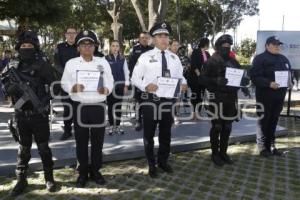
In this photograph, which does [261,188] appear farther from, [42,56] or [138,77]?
[42,56]

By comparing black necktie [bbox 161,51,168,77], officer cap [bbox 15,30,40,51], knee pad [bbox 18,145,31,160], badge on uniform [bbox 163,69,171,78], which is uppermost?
officer cap [bbox 15,30,40,51]

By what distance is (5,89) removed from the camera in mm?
4914

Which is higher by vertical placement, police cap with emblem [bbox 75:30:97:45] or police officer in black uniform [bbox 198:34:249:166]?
police cap with emblem [bbox 75:30:97:45]

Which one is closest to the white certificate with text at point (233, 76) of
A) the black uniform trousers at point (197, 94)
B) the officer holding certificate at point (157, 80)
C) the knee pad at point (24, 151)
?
the officer holding certificate at point (157, 80)

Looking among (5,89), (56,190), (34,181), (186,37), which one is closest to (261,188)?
(56,190)

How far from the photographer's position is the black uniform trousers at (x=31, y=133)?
4934mm

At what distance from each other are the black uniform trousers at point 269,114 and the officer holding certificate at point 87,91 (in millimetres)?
3088

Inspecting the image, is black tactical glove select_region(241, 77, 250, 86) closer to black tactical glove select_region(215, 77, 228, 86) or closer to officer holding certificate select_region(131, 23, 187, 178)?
black tactical glove select_region(215, 77, 228, 86)

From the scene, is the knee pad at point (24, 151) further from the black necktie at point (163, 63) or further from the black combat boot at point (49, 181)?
the black necktie at point (163, 63)

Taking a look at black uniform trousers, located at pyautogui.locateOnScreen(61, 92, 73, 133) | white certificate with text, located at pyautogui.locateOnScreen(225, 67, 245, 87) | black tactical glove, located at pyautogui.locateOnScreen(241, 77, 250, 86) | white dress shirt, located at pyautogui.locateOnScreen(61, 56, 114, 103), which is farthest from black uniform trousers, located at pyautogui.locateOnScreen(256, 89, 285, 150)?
black uniform trousers, located at pyautogui.locateOnScreen(61, 92, 73, 133)

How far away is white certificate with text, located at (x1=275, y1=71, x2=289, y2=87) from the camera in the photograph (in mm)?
6809

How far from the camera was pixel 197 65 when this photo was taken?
8.87 m

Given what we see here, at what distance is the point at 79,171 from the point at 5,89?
1.58 m

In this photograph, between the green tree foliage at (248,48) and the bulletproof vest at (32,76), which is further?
the green tree foliage at (248,48)
